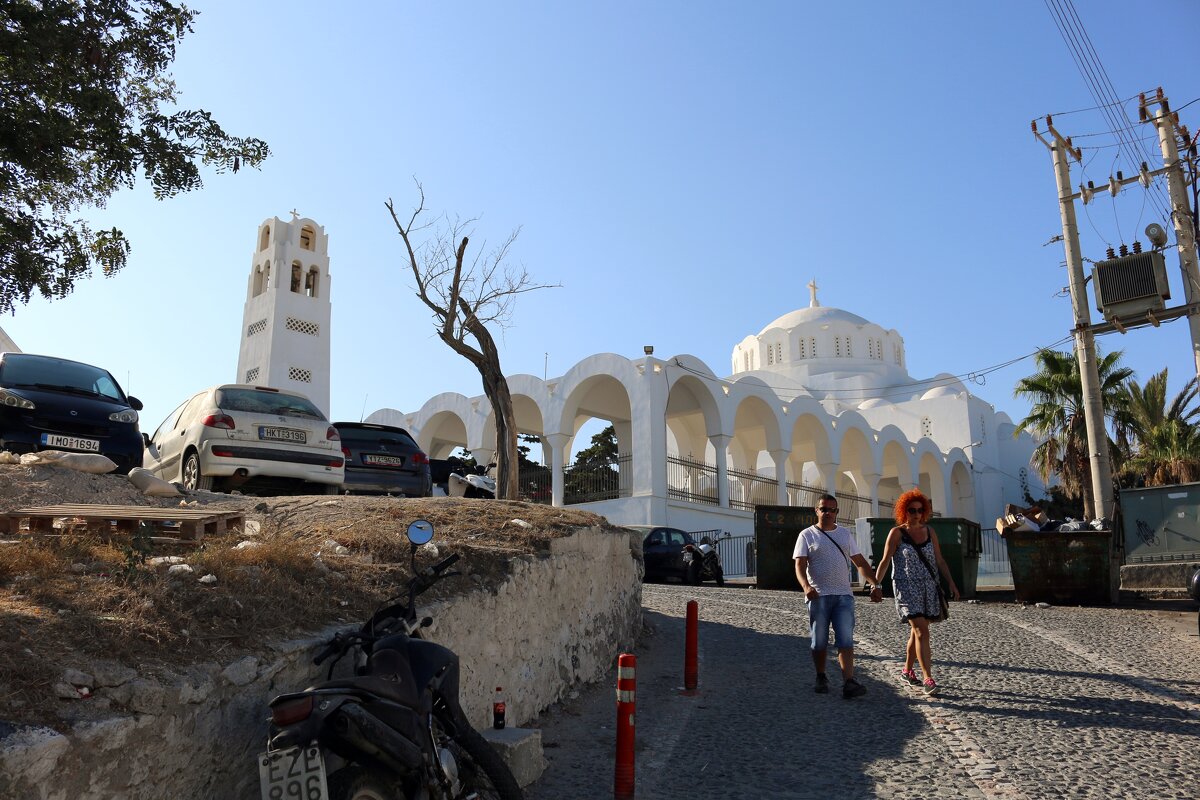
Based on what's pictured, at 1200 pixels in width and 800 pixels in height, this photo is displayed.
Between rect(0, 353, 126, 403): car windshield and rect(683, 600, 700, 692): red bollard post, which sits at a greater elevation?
rect(0, 353, 126, 403): car windshield

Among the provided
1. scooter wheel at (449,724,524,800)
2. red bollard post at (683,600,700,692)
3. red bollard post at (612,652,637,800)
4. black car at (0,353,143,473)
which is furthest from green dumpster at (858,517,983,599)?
scooter wheel at (449,724,524,800)

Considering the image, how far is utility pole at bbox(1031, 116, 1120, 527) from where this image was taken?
57.8 feet

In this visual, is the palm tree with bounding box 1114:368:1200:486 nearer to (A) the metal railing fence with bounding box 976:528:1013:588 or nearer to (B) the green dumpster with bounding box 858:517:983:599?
(A) the metal railing fence with bounding box 976:528:1013:588

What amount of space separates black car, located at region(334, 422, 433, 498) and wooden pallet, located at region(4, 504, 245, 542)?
22.6ft

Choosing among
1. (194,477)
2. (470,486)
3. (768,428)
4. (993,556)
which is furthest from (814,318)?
(194,477)

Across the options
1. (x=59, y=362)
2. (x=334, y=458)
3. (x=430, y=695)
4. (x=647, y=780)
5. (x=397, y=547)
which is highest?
(x=59, y=362)

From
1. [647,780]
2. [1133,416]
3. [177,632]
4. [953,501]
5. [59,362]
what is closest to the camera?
[177,632]

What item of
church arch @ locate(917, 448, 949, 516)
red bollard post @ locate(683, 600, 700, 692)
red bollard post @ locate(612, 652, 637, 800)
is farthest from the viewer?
church arch @ locate(917, 448, 949, 516)

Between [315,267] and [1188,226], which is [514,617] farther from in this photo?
[315,267]

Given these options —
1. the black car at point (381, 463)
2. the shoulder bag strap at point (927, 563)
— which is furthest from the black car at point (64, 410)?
the shoulder bag strap at point (927, 563)

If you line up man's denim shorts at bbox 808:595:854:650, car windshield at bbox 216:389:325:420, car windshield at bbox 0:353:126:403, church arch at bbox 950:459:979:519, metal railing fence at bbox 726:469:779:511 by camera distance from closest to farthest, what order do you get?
man's denim shorts at bbox 808:595:854:650 → car windshield at bbox 0:353:126:403 → car windshield at bbox 216:389:325:420 → metal railing fence at bbox 726:469:779:511 → church arch at bbox 950:459:979:519

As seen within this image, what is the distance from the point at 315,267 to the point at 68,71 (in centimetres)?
3103

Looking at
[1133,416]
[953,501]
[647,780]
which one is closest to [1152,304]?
[1133,416]

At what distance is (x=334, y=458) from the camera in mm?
11227
